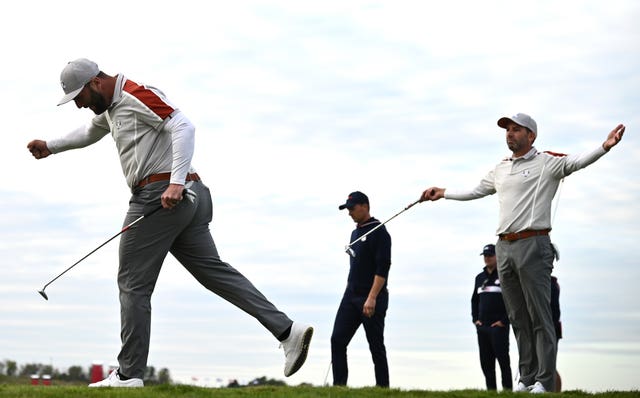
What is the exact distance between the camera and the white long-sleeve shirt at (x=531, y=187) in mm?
9836

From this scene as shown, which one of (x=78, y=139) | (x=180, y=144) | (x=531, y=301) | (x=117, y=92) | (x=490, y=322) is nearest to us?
(x=180, y=144)

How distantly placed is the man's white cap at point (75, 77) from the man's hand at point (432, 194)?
3923 mm

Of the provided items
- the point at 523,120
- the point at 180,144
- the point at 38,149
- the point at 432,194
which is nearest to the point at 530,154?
the point at 523,120

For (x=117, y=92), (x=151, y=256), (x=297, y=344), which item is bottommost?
(x=297, y=344)

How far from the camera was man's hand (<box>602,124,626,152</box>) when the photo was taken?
926 cm

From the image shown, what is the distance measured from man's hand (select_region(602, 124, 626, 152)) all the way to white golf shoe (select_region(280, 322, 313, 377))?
3.18 meters

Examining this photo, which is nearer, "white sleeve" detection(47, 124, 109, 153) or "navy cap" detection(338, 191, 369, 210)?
"white sleeve" detection(47, 124, 109, 153)

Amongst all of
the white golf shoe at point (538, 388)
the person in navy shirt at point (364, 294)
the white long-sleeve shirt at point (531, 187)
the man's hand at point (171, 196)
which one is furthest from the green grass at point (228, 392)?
the person in navy shirt at point (364, 294)

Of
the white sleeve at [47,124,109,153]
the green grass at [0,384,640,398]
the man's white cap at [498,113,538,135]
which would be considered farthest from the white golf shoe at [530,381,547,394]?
the white sleeve at [47,124,109,153]

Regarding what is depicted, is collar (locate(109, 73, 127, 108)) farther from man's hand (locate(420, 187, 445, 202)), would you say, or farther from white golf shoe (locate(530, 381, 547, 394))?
white golf shoe (locate(530, 381, 547, 394))

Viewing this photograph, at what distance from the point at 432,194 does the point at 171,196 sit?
11.4 ft

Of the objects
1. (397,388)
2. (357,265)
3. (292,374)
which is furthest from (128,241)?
(357,265)

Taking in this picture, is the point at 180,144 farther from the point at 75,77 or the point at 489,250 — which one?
the point at 489,250

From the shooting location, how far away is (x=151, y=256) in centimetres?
879
